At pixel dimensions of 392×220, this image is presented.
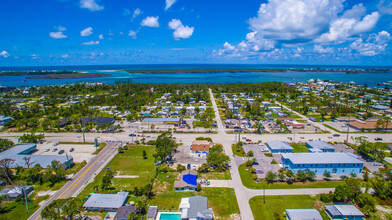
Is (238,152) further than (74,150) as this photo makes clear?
No

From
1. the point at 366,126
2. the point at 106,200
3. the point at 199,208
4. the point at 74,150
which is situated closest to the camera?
the point at 199,208

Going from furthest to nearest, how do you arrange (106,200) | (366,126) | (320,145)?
(366,126) < (320,145) < (106,200)

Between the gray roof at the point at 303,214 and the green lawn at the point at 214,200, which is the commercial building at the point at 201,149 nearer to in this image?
the green lawn at the point at 214,200

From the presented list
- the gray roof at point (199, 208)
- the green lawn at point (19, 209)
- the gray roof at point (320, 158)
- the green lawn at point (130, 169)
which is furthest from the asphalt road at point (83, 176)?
the gray roof at point (320, 158)

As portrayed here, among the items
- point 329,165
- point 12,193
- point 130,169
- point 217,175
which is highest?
point 329,165

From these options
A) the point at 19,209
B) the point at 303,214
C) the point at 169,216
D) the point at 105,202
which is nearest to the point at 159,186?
the point at 169,216

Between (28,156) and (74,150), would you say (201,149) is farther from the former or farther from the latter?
(28,156)

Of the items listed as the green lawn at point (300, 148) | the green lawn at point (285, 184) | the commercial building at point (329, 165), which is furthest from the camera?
the green lawn at point (300, 148)
